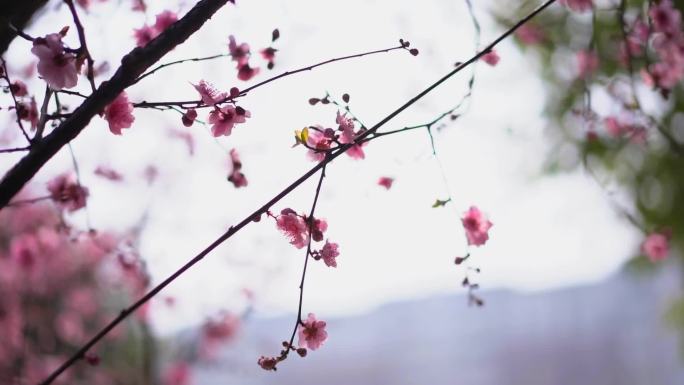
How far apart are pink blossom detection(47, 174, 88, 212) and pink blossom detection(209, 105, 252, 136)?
1.61 feet

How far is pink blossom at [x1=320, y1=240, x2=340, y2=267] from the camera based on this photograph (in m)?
1.38

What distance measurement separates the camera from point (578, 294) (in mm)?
10039

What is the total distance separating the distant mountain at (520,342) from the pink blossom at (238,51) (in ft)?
26.7

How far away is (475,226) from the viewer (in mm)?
1691

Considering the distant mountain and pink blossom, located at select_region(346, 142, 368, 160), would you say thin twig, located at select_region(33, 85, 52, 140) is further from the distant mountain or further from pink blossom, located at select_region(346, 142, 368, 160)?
the distant mountain

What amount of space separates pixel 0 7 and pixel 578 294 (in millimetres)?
9857

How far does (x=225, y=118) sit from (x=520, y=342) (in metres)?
9.28

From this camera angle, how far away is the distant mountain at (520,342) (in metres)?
9.61

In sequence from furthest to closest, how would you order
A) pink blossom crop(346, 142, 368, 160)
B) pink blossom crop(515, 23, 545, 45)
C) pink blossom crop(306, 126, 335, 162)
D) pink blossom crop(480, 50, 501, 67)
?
pink blossom crop(515, 23, 545, 45), pink blossom crop(480, 50, 501, 67), pink blossom crop(346, 142, 368, 160), pink blossom crop(306, 126, 335, 162)

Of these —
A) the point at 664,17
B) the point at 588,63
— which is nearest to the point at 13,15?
the point at 664,17

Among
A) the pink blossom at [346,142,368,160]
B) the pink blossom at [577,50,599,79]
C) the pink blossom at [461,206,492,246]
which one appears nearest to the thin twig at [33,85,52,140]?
the pink blossom at [346,142,368,160]

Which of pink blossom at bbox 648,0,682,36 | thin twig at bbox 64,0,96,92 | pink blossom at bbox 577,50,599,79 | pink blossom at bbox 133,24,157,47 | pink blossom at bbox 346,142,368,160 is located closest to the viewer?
thin twig at bbox 64,0,96,92

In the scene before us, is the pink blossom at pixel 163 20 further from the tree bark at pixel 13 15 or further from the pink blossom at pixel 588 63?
the pink blossom at pixel 588 63

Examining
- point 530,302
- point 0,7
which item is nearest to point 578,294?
point 530,302
